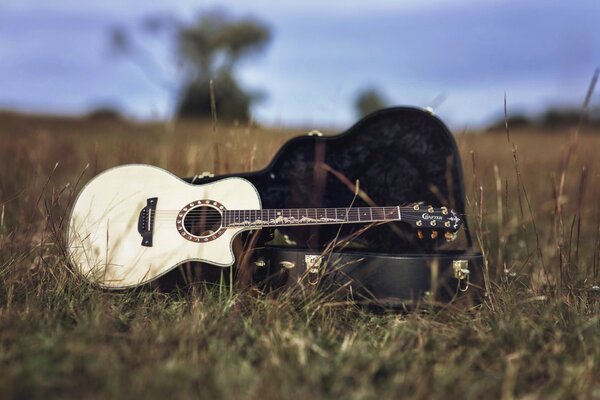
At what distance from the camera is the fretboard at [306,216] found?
251cm

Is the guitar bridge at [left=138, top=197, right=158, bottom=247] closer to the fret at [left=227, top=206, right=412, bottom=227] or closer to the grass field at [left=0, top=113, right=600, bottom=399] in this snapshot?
the grass field at [left=0, top=113, right=600, bottom=399]

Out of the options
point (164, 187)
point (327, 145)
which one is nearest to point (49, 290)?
point (164, 187)

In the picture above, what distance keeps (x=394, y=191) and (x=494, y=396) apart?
5.59 feet

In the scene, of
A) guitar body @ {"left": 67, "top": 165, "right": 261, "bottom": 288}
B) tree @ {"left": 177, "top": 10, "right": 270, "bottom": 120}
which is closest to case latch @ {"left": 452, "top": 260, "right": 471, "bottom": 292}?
guitar body @ {"left": 67, "top": 165, "right": 261, "bottom": 288}

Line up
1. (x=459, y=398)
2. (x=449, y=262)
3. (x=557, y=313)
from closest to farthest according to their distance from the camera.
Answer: (x=459, y=398)
(x=557, y=313)
(x=449, y=262)

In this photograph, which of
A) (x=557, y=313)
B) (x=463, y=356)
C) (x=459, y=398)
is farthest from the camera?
(x=557, y=313)

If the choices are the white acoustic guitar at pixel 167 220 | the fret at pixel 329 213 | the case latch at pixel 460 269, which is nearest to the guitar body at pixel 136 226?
the white acoustic guitar at pixel 167 220

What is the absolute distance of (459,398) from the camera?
1641mm

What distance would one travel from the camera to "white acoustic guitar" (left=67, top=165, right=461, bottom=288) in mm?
2471

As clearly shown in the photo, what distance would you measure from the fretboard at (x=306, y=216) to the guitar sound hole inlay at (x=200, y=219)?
2.9 inches

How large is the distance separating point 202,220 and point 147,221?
0.30 meters

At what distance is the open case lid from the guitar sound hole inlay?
21.0 inches

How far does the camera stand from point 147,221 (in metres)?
2.58

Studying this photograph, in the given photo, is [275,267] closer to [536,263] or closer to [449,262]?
[449,262]
